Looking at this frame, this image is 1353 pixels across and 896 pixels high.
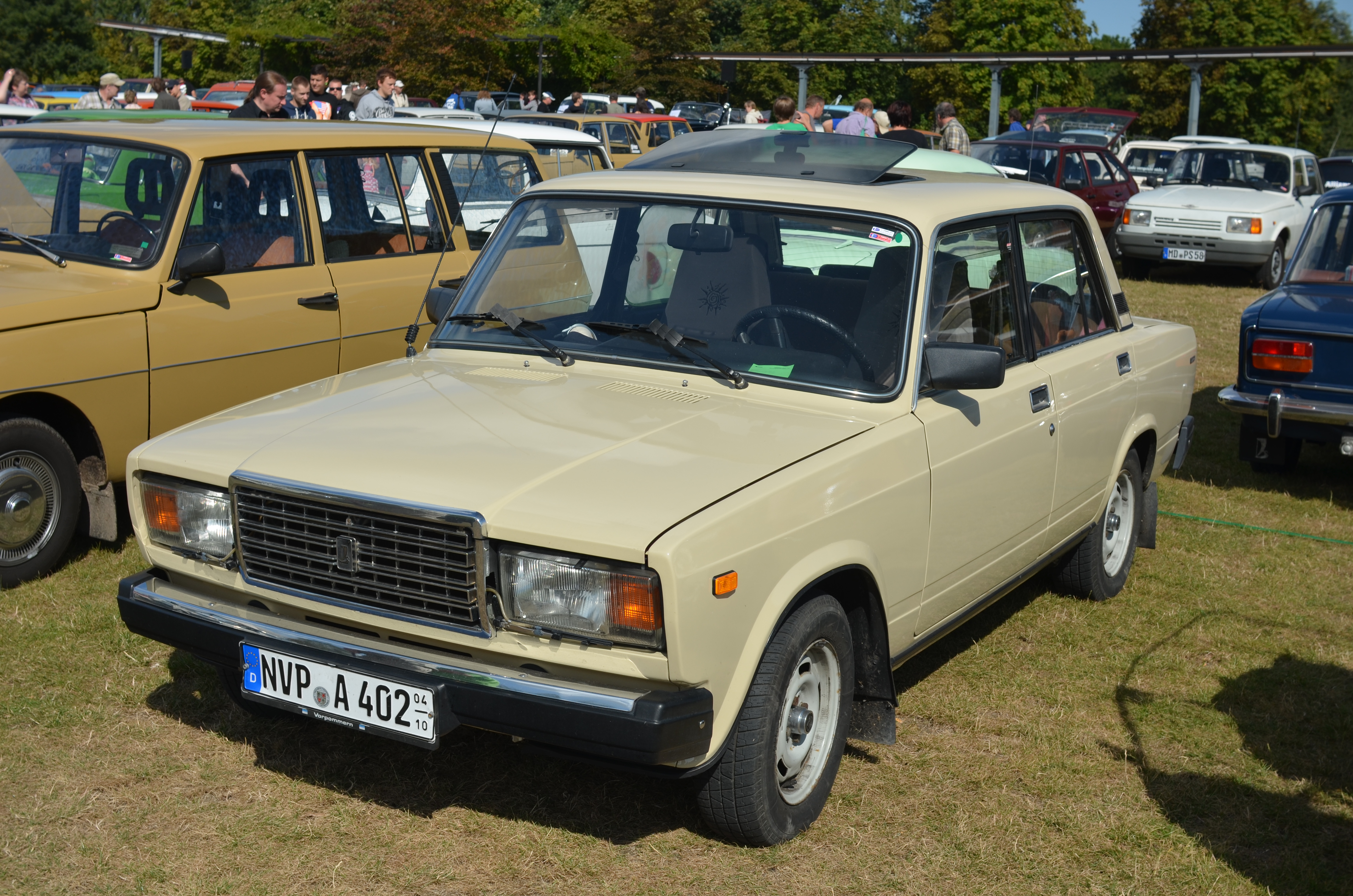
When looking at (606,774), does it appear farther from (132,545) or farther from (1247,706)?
(132,545)

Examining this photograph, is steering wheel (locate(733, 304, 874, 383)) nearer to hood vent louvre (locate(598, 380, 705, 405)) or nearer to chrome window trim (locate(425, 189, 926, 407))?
chrome window trim (locate(425, 189, 926, 407))

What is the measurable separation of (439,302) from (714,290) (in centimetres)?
117

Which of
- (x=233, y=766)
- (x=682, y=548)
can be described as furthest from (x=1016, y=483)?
(x=233, y=766)

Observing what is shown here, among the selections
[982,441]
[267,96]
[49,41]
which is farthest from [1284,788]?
[49,41]

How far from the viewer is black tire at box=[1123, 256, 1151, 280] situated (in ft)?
56.0

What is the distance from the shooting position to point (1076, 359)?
5.07 meters

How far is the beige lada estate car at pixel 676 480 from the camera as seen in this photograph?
3152mm

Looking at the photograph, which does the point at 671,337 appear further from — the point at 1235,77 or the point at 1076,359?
the point at 1235,77

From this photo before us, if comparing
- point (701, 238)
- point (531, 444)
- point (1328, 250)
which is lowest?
point (531, 444)

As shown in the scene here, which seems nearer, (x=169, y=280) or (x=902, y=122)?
(x=169, y=280)

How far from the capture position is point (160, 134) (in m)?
6.12

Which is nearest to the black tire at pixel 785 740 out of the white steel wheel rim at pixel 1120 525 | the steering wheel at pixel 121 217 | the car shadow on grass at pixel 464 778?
the car shadow on grass at pixel 464 778

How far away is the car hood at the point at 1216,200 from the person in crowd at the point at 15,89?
43.3ft

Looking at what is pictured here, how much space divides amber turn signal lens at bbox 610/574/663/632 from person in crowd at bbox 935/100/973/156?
11.7m
